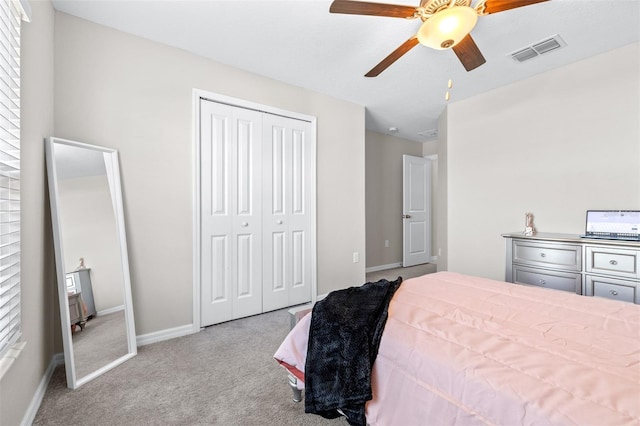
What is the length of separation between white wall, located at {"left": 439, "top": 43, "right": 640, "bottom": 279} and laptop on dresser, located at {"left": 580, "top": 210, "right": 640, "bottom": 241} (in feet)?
0.73

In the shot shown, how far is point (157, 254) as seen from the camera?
2432 mm

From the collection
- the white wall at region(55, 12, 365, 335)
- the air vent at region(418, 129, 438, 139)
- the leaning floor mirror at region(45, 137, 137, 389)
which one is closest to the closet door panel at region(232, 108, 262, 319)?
the white wall at region(55, 12, 365, 335)

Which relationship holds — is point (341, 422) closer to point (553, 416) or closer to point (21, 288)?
point (553, 416)

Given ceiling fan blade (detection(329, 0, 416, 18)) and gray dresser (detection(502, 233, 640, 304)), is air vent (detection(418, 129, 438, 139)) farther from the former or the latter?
ceiling fan blade (detection(329, 0, 416, 18))

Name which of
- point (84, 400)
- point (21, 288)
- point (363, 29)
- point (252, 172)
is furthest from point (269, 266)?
point (363, 29)

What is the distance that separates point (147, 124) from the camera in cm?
239

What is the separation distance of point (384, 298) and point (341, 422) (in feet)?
2.23

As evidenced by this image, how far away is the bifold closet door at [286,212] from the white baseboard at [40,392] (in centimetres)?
162

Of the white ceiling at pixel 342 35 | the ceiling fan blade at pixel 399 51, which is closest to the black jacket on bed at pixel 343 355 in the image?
the ceiling fan blade at pixel 399 51

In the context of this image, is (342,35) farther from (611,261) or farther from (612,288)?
(612,288)

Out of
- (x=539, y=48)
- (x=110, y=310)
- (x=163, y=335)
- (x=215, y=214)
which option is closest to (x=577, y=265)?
(x=539, y=48)

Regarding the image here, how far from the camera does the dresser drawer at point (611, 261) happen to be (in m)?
2.15

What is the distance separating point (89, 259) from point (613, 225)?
4.14 m

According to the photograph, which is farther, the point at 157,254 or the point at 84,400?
the point at 157,254
